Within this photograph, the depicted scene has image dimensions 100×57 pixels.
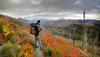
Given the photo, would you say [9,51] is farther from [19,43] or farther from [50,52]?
[50,52]

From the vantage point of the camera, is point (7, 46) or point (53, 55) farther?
point (53, 55)

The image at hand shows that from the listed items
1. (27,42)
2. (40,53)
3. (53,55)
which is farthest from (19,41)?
(40,53)

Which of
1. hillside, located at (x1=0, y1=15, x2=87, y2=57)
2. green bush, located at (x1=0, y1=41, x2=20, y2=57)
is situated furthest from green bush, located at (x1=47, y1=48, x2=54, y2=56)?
green bush, located at (x1=0, y1=41, x2=20, y2=57)

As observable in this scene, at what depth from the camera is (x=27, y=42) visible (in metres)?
12.1

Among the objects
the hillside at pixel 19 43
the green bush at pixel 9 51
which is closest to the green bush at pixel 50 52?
the hillside at pixel 19 43

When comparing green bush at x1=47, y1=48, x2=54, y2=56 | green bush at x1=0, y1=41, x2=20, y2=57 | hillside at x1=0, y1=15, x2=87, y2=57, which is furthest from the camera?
green bush at x1=47, y1=48, x2=54, y2=56

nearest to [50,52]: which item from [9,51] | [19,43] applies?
[19,43]

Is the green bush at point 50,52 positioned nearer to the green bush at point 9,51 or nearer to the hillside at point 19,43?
the hillside at point 19,43

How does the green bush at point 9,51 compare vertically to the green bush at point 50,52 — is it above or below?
above

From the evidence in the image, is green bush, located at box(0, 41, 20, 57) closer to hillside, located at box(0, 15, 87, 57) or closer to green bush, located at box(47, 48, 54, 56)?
hillside, located at box(0, 15, 87, 57)

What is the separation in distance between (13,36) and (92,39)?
1187 centimetres

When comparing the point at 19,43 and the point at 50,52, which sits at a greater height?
the point at 19,43

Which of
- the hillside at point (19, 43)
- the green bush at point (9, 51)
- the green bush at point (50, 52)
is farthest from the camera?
the green bush at point (50, 52)

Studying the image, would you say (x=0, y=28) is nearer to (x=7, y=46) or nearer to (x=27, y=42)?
(x=27, y=42)
